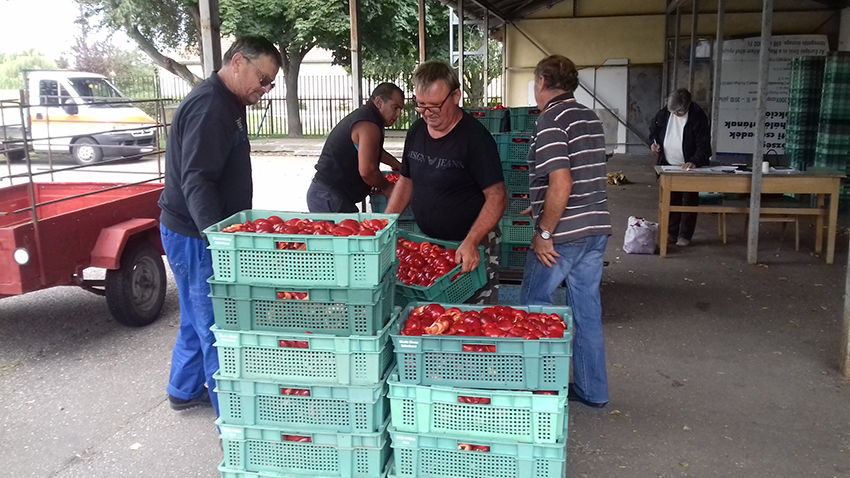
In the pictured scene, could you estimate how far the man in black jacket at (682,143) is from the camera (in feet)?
30.5

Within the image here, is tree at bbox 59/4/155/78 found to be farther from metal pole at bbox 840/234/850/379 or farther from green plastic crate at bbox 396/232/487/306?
metal pole at bbox 840/234/850/379

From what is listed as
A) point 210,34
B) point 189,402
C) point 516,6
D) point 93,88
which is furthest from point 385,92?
point 93,88

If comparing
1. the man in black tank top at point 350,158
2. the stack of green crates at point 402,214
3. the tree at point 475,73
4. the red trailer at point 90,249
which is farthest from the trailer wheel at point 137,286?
the tree at point 475,73

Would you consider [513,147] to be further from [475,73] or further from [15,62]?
[15,62]

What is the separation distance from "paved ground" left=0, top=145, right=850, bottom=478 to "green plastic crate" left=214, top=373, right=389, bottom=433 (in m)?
0.78

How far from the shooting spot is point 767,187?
8.80 meters

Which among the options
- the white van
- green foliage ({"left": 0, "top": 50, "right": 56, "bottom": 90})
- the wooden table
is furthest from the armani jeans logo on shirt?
green foliage ({"left": 0, "top": 50, "right": 56, "bottom": 90})

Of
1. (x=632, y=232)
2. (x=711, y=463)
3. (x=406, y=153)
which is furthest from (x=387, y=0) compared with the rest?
(x=711, y=463)

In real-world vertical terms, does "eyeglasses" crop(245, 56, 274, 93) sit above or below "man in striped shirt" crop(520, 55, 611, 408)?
above

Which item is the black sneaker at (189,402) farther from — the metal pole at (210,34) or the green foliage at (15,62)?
the green foliage at (15,62)

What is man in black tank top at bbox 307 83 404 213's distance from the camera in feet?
19.0

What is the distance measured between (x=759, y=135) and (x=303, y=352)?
22.8ft

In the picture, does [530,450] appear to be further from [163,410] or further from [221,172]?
[163,410]

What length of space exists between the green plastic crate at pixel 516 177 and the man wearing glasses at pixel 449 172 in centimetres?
238
